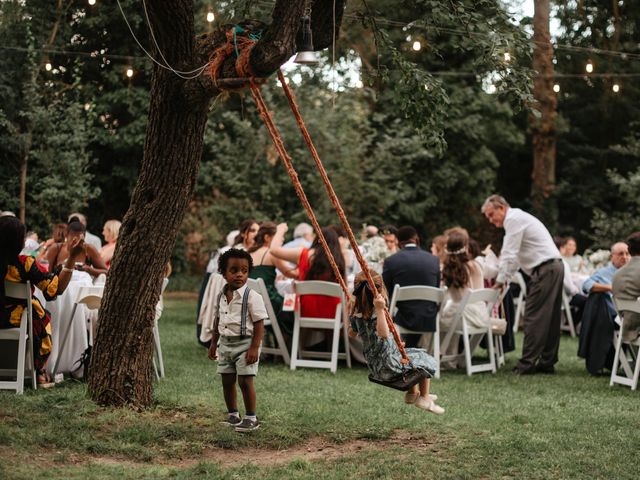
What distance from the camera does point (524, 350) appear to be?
10438 mm

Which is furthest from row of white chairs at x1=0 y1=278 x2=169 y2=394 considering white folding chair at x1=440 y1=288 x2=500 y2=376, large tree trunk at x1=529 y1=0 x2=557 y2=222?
large tree trunk at x1=529 y1=0 x2=557 y2=222

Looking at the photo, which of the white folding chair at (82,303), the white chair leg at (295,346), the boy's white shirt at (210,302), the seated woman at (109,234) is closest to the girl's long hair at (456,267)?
the white chair leg at (295,346)

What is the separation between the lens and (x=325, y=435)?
264 inches

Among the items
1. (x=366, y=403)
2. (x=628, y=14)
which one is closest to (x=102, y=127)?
(x=628, y=14)

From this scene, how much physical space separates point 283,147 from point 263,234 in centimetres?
501

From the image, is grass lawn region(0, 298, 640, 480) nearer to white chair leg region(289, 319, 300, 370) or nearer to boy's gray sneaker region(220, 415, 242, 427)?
boy's gray sneaker region(220, 415, 242, 427)

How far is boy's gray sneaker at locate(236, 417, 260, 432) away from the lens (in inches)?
261

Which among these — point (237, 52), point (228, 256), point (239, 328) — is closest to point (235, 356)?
point (239, 328)

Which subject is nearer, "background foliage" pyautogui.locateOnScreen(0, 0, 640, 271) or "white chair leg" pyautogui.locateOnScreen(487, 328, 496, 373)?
"white chair leg" pyautogui.locateOnScreen(487, 328, 496, 373)

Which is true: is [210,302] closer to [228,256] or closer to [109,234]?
[109,234]

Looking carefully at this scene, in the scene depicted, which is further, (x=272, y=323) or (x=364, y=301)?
(x=272, y=323)

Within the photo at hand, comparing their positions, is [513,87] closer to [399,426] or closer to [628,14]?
[399,426]

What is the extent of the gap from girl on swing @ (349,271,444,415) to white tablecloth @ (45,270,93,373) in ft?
11.2

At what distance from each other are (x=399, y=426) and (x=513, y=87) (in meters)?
2.59
